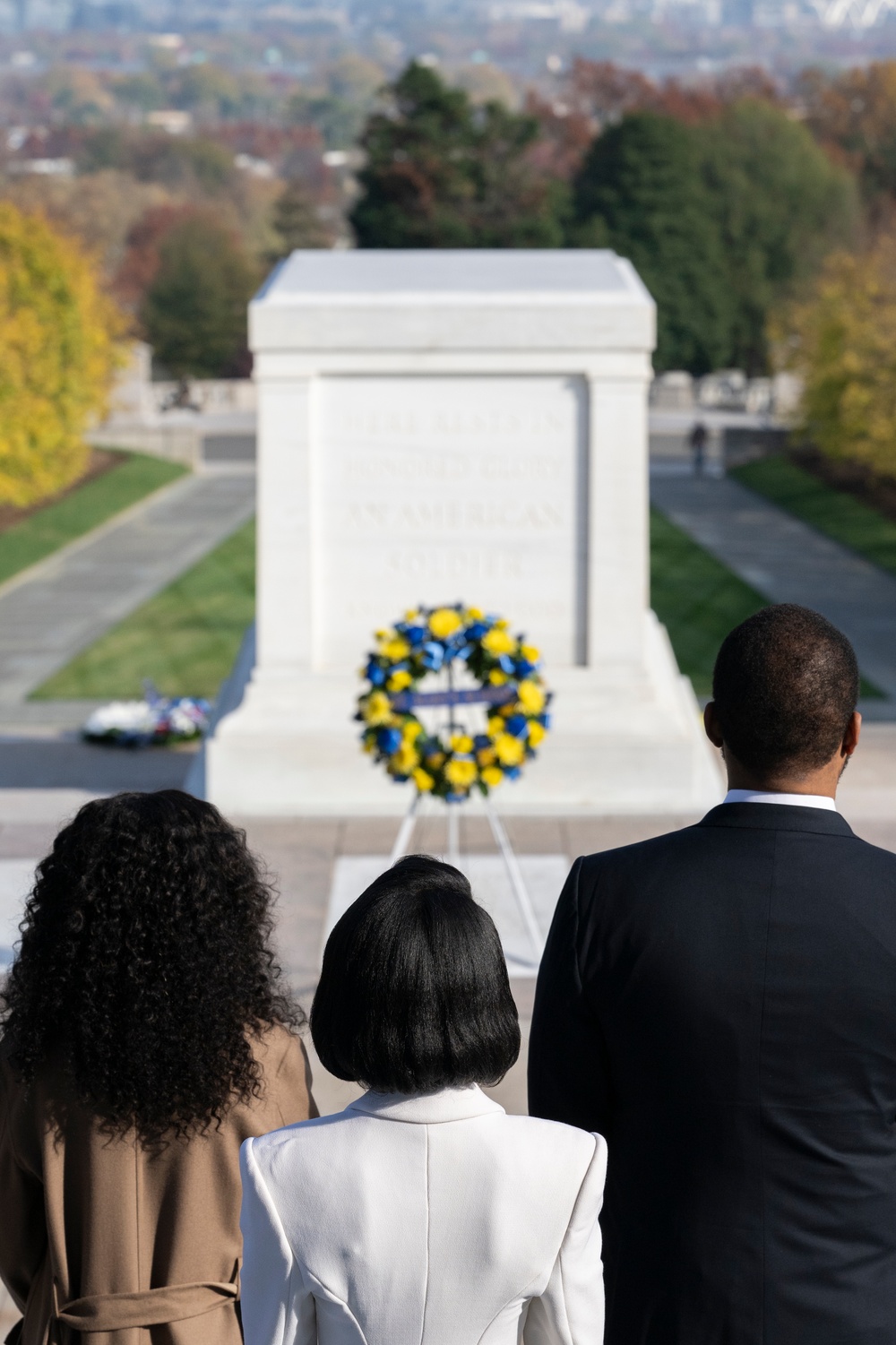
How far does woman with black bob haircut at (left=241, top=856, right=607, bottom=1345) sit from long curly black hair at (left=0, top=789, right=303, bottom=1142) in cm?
43

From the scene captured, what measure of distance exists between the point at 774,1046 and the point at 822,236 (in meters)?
57.4

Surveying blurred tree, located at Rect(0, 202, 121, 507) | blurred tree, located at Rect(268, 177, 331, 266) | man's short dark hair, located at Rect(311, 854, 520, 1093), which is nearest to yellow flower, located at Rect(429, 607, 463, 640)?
man's short dark hair, located at Rect(311, 854, 520, 1093)

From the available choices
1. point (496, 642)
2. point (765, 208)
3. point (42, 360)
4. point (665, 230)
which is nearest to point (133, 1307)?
point (496, 642)

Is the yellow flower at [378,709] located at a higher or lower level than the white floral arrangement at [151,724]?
higher

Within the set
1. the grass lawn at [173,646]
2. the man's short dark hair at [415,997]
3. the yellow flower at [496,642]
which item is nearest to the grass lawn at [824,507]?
the grass lawn at [173,646]

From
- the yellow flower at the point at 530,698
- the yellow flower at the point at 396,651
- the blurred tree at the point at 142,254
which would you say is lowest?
the blurred tree at the point at 142,254

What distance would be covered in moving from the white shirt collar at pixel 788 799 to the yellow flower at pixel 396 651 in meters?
4.37

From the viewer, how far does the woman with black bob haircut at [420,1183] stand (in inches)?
85.4

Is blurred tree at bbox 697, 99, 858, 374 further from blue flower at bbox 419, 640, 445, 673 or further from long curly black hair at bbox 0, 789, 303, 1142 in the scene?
long curly black hair at bbox 0, 789, 303, 1142

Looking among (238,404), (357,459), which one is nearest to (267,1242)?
(357,459)

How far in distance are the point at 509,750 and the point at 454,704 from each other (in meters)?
0.32

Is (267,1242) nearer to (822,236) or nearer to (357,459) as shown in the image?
(357,459)

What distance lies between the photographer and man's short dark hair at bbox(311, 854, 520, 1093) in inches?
86.7

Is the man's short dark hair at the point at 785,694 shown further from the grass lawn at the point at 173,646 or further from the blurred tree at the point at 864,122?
the blurred tree at the point at 864,122
